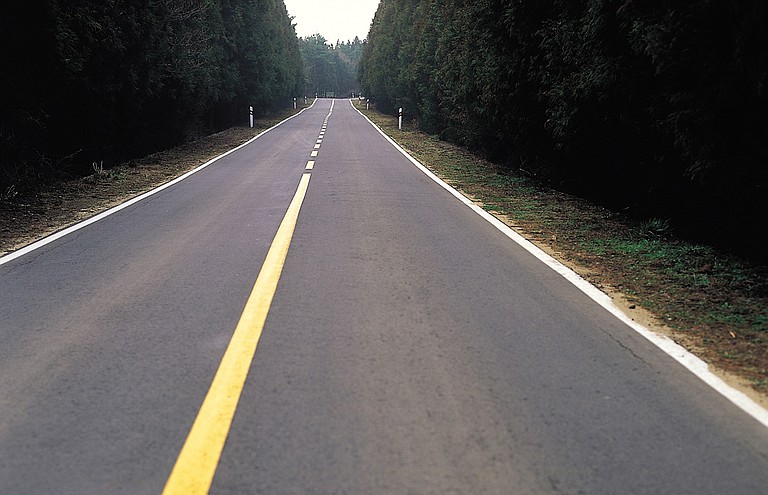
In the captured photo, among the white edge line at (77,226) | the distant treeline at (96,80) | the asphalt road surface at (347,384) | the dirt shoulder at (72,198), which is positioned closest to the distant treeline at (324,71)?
the distant treeline at (96,80)

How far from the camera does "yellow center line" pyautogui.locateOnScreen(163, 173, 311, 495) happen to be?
268cm

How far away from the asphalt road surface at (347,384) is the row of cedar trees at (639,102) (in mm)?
2112

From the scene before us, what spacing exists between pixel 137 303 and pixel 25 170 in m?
8.54

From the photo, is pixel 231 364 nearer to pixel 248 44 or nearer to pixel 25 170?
pixel 25 170

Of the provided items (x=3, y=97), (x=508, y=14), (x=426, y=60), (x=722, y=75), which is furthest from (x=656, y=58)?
(x=426, y=60)

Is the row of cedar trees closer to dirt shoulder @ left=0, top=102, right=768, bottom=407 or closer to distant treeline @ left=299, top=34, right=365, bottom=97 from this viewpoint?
dirt shoulder @ left=0, top=102, right=768, bottom=407

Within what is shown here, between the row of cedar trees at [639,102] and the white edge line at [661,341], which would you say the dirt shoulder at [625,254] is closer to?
the white edge line at [661,341]

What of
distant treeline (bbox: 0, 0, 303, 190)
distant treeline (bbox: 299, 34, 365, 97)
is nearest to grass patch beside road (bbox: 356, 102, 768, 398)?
distant treeline (bbox: 0, 0, 303, 190)

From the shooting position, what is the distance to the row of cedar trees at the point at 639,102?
5672mm

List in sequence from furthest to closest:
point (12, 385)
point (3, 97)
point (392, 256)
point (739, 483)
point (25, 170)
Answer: point (25, 170)
point (3, 97)
point (392, 256)
point (12, 385)
point (739, 483)

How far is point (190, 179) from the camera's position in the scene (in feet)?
46.5

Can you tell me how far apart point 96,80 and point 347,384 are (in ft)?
46.7

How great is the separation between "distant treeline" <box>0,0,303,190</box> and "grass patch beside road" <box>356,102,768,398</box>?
8395 millimetres

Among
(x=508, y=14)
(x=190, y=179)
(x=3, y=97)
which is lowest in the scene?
(x=190, y=179)
